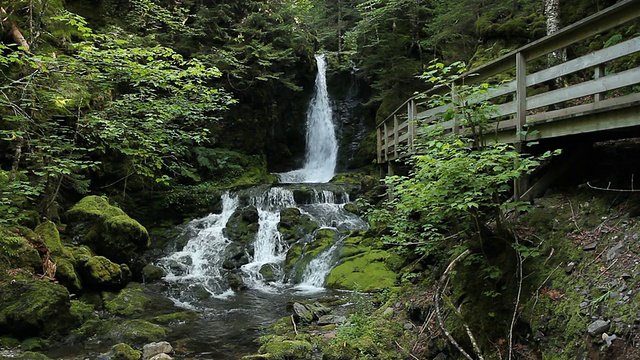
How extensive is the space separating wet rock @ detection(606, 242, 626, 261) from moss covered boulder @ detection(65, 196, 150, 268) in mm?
10866

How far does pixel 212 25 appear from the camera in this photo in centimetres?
1961

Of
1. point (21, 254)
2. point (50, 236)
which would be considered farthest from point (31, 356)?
point (50, 236)

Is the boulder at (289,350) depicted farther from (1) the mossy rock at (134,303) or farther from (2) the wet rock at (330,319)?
(1) the mossy rock at (134,303)

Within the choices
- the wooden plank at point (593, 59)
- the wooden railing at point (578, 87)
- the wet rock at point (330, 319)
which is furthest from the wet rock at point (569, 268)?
the wet rock at point (330, 319)

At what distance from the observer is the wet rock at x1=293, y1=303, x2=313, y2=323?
25.2 feet

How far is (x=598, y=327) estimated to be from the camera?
3.33 meters

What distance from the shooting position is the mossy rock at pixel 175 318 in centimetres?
850

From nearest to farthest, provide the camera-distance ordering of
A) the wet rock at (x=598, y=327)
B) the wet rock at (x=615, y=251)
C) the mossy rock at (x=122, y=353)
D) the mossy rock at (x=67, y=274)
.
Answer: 1. the wet rock at (x=598, y=327)
2. the wet rock at (x=615, y=251)
3. the mossy rock at (x=122, y=353)
4. the mossy rock at (x=67, y=274)

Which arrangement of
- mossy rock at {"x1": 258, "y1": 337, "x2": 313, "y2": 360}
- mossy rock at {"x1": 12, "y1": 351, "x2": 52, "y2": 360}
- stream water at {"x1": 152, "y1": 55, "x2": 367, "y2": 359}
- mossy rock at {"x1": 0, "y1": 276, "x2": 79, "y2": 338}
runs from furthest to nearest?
stream water at {"x1": 152, "y1": 55, "x2": 367, "y2": 359}
mossy rock at {"x1": 0, "y1": 276, "x2": 79, "y2": 338}
mossy rock at {"x1": 12, "y1": 351, "x2": 52, "y2": 360}
mossy rock at {"x1": 258, "y1": 337, "x2": 313, "y2": 360}

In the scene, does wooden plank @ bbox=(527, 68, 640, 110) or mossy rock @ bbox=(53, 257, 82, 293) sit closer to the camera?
wooden plank @ bbox=(527, 68, 640, 110)

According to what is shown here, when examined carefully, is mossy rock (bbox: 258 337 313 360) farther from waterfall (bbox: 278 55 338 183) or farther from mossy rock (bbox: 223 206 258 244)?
waterfall (bbox: 278 55 338 183)

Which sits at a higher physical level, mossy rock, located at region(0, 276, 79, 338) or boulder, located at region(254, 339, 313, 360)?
mossy rock, located at region(0, 276, 79, 338)

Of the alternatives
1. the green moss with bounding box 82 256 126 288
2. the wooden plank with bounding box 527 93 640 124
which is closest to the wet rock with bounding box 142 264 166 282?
the green moss with bounding box 82 256 126 288

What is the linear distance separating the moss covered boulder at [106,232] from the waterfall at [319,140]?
501 inches
